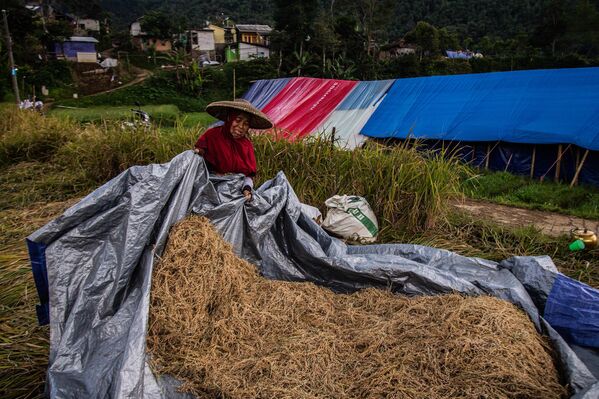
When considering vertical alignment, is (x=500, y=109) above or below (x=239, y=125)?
below

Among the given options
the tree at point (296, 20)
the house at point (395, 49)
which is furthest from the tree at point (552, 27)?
the tree at point (296, 20)

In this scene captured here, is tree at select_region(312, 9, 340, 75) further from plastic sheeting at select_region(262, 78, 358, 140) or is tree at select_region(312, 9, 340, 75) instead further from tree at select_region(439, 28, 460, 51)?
tree at select_region(439, 28, 460, 51)

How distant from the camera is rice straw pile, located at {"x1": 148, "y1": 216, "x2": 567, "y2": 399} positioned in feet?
4.73

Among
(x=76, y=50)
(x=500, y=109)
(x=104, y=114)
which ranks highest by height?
(x=76, y=50)

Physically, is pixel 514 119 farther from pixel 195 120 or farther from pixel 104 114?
pixel 104 114

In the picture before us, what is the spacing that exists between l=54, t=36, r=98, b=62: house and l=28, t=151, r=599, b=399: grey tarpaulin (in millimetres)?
27147

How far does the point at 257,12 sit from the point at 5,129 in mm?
52896

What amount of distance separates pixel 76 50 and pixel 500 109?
2610 centimetres

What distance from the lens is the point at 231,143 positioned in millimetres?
2482

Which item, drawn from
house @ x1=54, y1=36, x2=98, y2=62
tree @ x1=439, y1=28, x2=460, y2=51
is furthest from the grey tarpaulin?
tree @ x1=439, y1=28, x2=460, y2=51

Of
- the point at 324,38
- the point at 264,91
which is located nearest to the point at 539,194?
the point at 264,91

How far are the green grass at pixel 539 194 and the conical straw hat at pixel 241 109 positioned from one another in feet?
8.97

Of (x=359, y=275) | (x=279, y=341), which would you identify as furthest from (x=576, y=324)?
(x=279, y=341)

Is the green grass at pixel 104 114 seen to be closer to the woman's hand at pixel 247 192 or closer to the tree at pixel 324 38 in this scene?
the woman's hand at pixel 247 192
